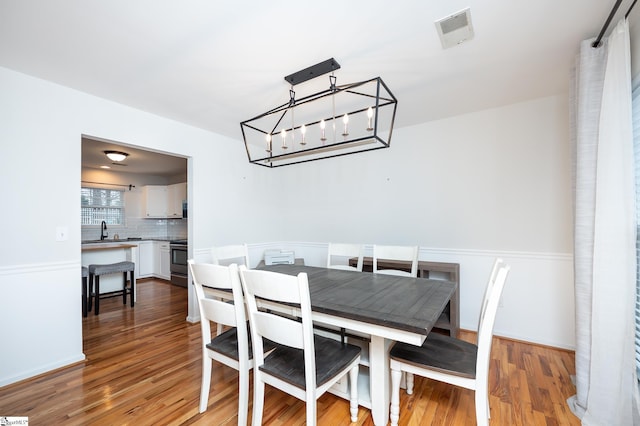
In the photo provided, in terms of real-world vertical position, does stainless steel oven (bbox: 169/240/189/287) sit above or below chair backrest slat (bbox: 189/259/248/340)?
below

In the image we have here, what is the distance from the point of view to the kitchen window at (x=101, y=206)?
5781 mm

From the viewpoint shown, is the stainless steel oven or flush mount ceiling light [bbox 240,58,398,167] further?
the stainless steel oven

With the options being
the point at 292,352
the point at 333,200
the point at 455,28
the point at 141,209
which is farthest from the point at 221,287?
the point at 141,209

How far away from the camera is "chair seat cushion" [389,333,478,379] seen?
144 centimetres

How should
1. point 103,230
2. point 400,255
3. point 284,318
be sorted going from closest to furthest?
point 284,318 → point 400,255 → point 103,230

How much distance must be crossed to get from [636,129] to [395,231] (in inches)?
88.9

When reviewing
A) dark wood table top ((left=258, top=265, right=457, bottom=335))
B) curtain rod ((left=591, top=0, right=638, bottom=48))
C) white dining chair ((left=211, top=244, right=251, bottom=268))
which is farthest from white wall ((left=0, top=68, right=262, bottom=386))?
curtain rod ((left=591, top=0, right=638, bottom=48))


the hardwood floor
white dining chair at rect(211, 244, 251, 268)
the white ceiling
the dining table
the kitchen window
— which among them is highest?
the white ceiling

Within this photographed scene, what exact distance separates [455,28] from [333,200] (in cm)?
270

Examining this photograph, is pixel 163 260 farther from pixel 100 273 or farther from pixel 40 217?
pixel 40 217

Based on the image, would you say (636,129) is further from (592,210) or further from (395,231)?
(395,231)

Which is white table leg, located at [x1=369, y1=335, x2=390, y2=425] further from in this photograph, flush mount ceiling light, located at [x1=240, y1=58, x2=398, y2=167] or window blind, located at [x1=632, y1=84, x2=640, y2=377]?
window blind, located at [x1=632, y1=84, x2=640, y2=377]

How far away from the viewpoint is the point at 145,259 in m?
5.93

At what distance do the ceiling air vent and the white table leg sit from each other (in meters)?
1.90
